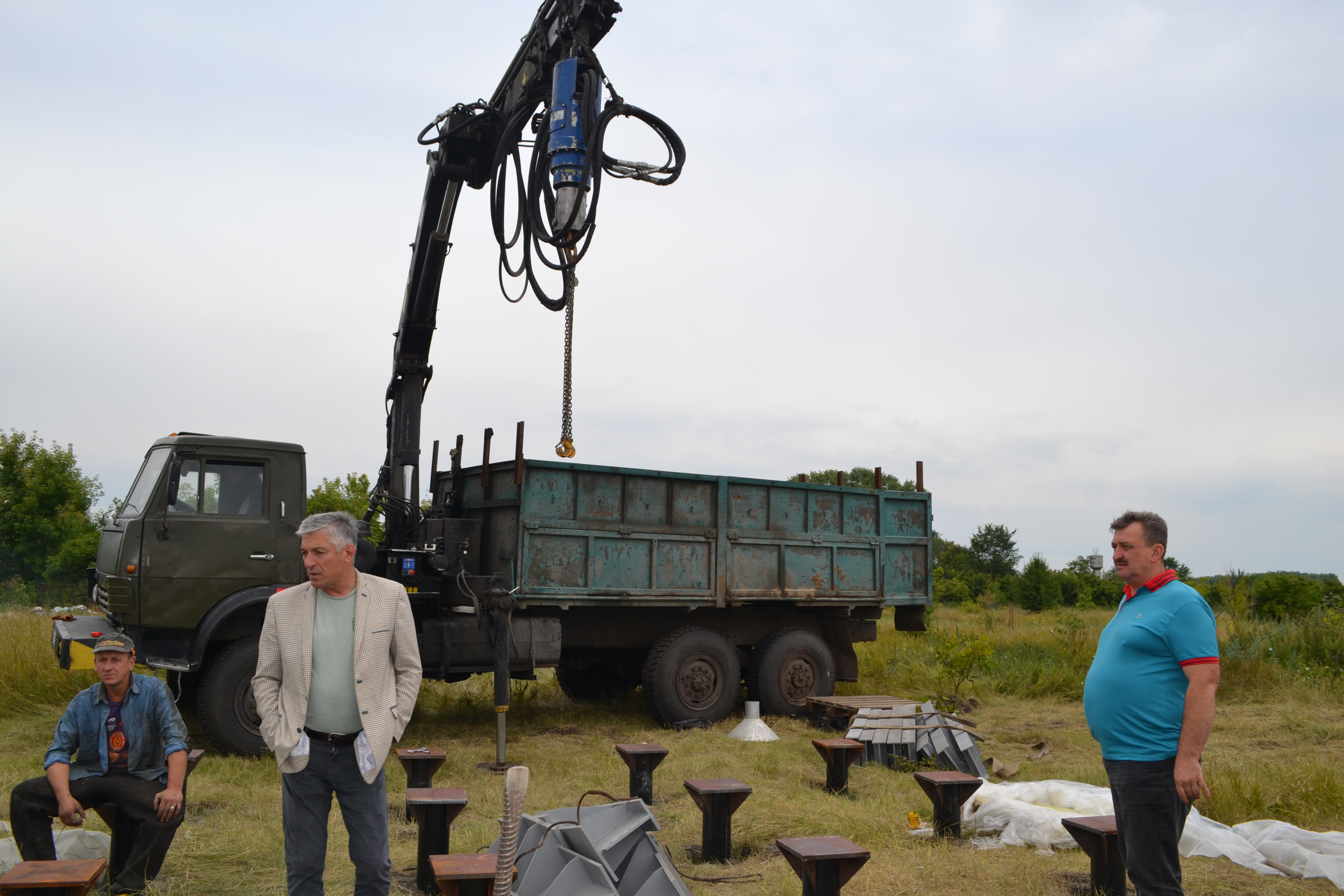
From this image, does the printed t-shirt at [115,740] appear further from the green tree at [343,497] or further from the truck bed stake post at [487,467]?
the green tree at [343,497]

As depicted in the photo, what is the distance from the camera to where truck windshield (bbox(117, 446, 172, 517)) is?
6.94 meters

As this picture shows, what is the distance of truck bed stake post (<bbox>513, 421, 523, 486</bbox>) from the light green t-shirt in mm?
4416

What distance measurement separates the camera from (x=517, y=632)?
7750 millimetres

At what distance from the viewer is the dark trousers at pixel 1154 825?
323cm

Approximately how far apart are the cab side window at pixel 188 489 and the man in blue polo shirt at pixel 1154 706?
6199mm

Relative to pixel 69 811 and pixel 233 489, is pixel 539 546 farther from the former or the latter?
pixel 69 811

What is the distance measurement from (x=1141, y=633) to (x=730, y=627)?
6209mm

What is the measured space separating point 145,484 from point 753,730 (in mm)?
5276

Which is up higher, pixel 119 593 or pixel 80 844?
pixel 119 593

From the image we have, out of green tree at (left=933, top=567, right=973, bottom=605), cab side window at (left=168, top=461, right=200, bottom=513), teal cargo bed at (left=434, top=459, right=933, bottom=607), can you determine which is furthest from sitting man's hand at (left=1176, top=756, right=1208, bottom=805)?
green tree at (left=933, top=567, right=973, bottom=605)

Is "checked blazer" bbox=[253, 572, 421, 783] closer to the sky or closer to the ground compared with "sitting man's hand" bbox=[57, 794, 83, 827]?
closer to the sky

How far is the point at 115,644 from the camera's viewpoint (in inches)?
157

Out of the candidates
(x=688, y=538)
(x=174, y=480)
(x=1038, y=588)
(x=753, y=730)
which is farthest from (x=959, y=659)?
(x=1038, y=588)

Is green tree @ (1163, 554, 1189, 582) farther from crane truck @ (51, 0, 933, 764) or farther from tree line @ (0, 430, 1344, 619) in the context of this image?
crane truck @ (51, 0, 933, 764)
